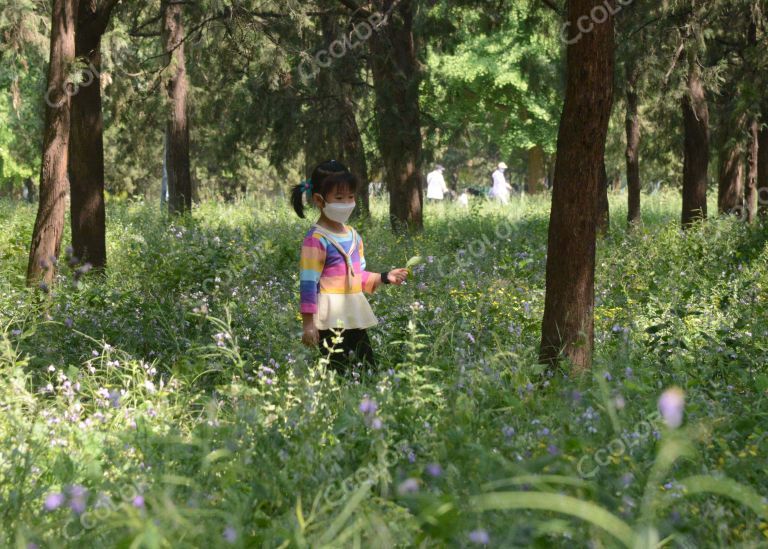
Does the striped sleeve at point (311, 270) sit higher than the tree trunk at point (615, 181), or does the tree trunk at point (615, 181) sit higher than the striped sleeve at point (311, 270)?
the tree trunk at point (615, 181)

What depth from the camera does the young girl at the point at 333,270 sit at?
5.73 metres

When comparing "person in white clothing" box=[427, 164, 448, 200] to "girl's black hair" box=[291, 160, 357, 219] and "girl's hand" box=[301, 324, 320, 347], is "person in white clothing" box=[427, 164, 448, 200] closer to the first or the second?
"girl's black hair" box=[291, 160, 357, 219]

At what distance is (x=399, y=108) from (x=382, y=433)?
12834mm

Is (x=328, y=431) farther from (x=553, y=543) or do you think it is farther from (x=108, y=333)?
(x=108, y=333)

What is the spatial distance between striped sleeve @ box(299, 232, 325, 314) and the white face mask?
15cm

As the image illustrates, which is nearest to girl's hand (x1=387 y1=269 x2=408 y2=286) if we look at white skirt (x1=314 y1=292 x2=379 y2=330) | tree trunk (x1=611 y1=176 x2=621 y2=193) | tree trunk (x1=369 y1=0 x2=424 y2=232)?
white skirt (x1=314 y1=292 x2=379 y2=330)

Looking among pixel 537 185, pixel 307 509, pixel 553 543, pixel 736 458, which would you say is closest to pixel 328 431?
pixel 307 509

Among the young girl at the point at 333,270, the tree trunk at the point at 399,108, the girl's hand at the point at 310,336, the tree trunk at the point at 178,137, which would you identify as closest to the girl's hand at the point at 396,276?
the young girl at the point at 333,270

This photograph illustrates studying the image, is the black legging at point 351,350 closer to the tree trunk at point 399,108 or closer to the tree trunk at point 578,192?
the tree trunk at point 578,192

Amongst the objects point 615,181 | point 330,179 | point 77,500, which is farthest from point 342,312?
point 615,181

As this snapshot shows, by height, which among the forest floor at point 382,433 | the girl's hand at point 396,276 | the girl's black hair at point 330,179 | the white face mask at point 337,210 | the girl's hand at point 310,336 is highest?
the girl's black hair at point 330,179

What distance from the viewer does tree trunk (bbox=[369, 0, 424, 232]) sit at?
16.4 m

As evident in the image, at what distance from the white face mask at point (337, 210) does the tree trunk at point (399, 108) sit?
1053 centimetres

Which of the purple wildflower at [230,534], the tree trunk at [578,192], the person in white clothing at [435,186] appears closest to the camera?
the purple wildflower at [230,534]
